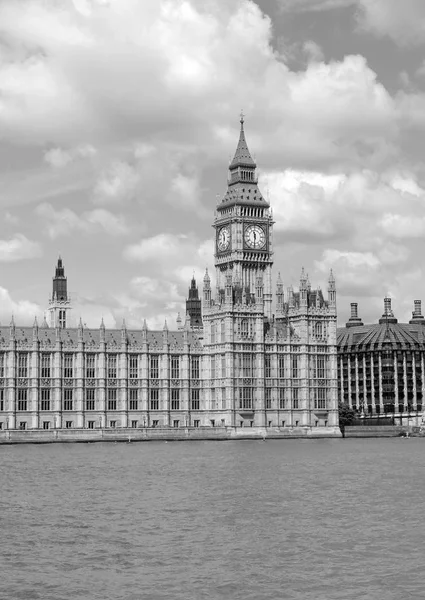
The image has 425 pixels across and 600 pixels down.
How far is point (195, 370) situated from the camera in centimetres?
15612

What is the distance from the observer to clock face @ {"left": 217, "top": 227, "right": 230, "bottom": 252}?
17588 centimetres

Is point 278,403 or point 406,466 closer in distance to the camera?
point 406,466

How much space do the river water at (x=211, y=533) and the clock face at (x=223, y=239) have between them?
294 ft

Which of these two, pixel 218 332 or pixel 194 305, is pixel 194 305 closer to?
pixel 194 305

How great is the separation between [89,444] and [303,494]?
70729 millimetres

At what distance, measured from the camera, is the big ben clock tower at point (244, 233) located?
174 m

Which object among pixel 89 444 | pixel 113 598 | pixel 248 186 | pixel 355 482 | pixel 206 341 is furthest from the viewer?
pixel 248 186

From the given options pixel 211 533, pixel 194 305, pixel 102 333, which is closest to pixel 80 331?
pixel 102 333

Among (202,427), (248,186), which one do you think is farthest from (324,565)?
(248,186)

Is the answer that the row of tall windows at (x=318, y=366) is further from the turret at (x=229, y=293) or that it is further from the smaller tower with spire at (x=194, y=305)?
the smaller tower with spire at (x=194, y=305)

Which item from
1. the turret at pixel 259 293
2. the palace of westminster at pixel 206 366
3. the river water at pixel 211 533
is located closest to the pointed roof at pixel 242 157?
the palace of westminster at pixel 206 366

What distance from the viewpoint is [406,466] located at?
90.2 metres

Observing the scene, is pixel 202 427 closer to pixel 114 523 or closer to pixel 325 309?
pixel 325 309

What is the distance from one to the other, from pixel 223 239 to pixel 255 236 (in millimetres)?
5067
